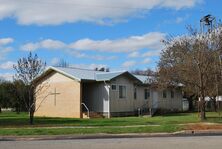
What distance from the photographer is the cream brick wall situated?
42.2 meters

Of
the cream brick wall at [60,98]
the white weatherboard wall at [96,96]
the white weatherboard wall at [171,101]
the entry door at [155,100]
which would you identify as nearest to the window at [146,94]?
the entry door at [155,100]

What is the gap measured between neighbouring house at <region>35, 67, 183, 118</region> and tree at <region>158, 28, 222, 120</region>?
Result: 13.8 ft

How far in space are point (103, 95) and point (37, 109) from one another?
7.66 m

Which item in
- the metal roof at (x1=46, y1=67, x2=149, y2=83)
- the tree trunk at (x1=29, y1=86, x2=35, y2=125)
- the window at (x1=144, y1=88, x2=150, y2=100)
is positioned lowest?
the tree trunk at (x1=29, y1=86, x2=35, y2=125)

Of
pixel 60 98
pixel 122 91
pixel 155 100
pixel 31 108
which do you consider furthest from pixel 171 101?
pixel 31 108

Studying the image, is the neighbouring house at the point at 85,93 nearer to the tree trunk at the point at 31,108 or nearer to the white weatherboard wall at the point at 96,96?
the white weatherboard wall at the point at 96,96

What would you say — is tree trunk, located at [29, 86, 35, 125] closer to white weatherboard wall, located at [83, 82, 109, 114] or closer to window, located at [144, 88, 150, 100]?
white weatherboard wall, located at [83, 82, 109, 114]

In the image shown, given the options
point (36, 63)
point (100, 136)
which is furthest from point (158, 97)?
point (100, 136)

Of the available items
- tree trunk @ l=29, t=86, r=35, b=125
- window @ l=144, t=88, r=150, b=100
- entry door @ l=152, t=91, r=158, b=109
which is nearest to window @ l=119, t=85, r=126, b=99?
window @ l=144, t=88, r=150, b=100

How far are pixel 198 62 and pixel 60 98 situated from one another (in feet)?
51.0

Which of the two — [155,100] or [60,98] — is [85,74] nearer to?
[60,98]

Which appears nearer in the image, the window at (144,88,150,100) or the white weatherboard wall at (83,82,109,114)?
the white weatherboard wall at (83,82,109,114)

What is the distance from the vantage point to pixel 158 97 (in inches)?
2048

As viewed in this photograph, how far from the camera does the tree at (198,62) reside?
33719 mm
